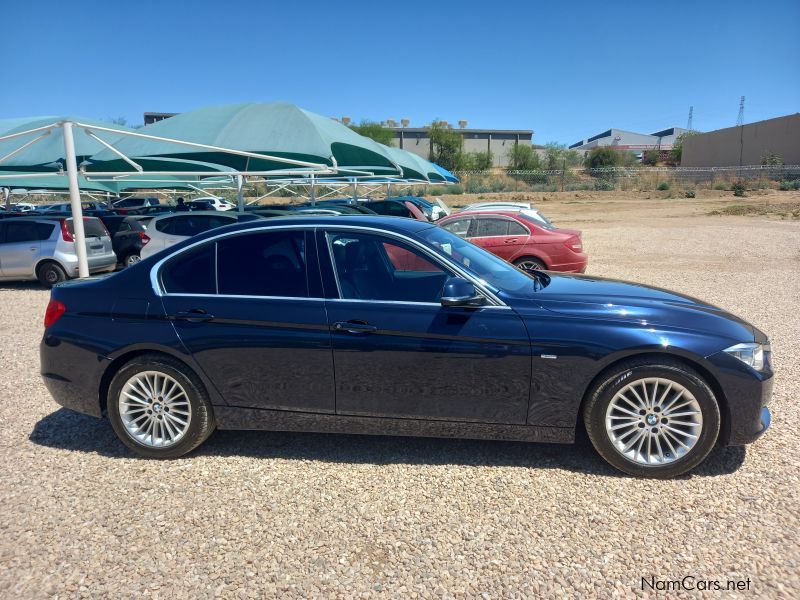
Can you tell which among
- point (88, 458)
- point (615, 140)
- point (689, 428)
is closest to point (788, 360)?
point (689, 428)

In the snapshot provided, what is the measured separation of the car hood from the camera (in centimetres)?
372

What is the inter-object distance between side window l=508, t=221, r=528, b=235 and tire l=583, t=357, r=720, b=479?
8.24 metres

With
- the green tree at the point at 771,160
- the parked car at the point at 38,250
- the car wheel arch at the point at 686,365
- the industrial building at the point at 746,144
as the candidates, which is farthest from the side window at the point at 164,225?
the industrial building at the point at 746,144

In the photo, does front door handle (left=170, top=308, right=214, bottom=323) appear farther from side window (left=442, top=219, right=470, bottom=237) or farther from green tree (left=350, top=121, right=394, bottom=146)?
green tree (left=350, top=121, right=394, bottom=146)

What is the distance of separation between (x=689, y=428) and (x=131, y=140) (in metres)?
13.6

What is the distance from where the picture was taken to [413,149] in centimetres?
9250

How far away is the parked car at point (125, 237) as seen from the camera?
1428cm

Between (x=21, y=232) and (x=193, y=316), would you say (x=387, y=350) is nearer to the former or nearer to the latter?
(x=193, y=316)

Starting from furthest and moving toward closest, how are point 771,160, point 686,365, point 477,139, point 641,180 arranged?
point 477,139 → point 771,160 → point 641,180 → point 686,365

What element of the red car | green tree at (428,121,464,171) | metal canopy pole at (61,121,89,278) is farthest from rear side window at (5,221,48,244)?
green tree at (428,121,464,171)

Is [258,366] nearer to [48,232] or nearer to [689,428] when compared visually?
[689,428]

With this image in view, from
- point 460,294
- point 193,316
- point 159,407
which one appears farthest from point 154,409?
point 460,294

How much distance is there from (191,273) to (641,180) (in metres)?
53.0

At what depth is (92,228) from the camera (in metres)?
12.8
